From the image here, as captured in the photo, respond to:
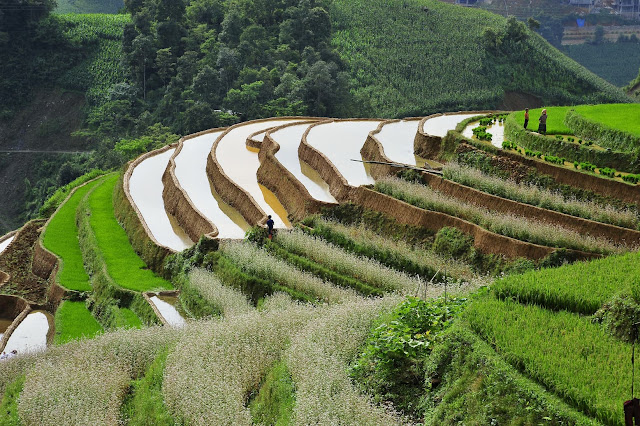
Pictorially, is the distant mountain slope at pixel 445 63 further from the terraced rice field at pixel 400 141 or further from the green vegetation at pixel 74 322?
the green vegetation at pixel 74 322

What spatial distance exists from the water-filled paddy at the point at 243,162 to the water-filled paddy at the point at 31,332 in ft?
22.8

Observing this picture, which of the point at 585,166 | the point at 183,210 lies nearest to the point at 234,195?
the point at 183,210

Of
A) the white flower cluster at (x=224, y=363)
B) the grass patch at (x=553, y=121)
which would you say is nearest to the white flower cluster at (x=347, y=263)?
the white flower cluster at (x=224, y=363)

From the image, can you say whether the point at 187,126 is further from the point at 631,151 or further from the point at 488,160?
the point at 631,151

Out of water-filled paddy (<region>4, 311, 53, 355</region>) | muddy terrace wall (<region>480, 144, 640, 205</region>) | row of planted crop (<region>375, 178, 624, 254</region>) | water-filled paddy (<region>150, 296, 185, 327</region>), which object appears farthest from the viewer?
water-filled paddy (<region>4, 311, 53, 355</region>)

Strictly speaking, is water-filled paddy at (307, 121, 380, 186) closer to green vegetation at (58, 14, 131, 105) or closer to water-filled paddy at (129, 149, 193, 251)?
water-filled paddy at (129, 149, 193, 251)

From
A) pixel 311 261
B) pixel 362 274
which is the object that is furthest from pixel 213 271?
pixel 362 274

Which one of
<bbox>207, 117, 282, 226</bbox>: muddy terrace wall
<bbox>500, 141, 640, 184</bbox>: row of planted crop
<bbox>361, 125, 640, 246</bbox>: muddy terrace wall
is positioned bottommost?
<bbox>207, 117, 282, 226</bbox>: muddy terrace wall

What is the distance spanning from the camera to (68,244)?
32.1 metres

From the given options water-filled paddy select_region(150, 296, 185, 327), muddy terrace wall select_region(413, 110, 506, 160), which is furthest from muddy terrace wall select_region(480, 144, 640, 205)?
water-filled paddy select_region(150, 296, 185, 327)

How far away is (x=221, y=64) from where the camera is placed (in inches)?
2288

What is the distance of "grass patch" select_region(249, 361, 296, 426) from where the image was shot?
547 inches

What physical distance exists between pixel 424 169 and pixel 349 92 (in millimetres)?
32224

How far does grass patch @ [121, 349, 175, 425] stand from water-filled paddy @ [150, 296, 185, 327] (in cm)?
477
